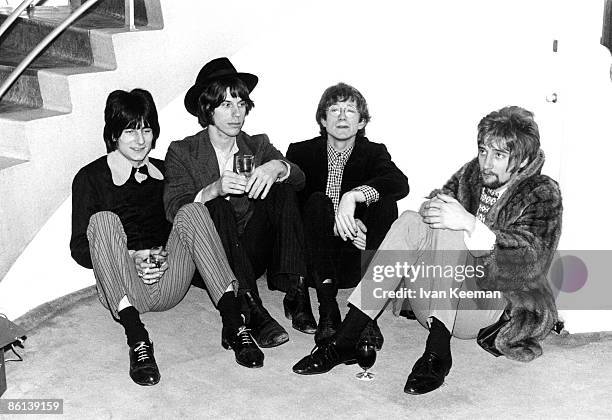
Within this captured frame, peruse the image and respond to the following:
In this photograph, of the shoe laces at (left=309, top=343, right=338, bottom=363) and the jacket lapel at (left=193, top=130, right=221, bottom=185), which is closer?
the shoe laces at (left=309, top=343, right=338, bottom=363)

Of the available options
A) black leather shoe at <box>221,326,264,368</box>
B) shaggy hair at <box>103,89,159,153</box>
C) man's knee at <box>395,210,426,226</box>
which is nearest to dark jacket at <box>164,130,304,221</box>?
shaggy hair at <box>103,89,159,153</box>

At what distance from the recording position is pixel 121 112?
10.4 feet

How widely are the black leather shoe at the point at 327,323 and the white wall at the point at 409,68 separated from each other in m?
0.99

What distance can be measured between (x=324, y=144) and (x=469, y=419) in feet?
4.59

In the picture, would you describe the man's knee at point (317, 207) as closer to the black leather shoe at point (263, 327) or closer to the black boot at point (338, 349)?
the black leather shoe at point (263, 327)

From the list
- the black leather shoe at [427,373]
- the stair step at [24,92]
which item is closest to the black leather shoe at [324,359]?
the black leather shoe at [427,373]

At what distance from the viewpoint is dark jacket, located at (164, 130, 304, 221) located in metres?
3.30

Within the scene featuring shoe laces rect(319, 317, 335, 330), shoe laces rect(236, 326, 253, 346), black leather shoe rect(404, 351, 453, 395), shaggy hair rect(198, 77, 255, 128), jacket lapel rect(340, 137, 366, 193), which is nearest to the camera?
black leather shoe rect(404, 351, 453, 395)

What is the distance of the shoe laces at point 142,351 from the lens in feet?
9.36

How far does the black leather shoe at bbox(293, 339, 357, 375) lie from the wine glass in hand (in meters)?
0.03

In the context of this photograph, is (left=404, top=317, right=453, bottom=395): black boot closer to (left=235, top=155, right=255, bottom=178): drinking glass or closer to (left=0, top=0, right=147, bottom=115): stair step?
(left=235, top=155, right=255, bottom=178): drinking glass

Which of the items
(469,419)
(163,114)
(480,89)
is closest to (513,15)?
(480,89)

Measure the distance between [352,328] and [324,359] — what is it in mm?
138

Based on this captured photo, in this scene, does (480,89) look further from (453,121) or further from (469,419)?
(469,419)
